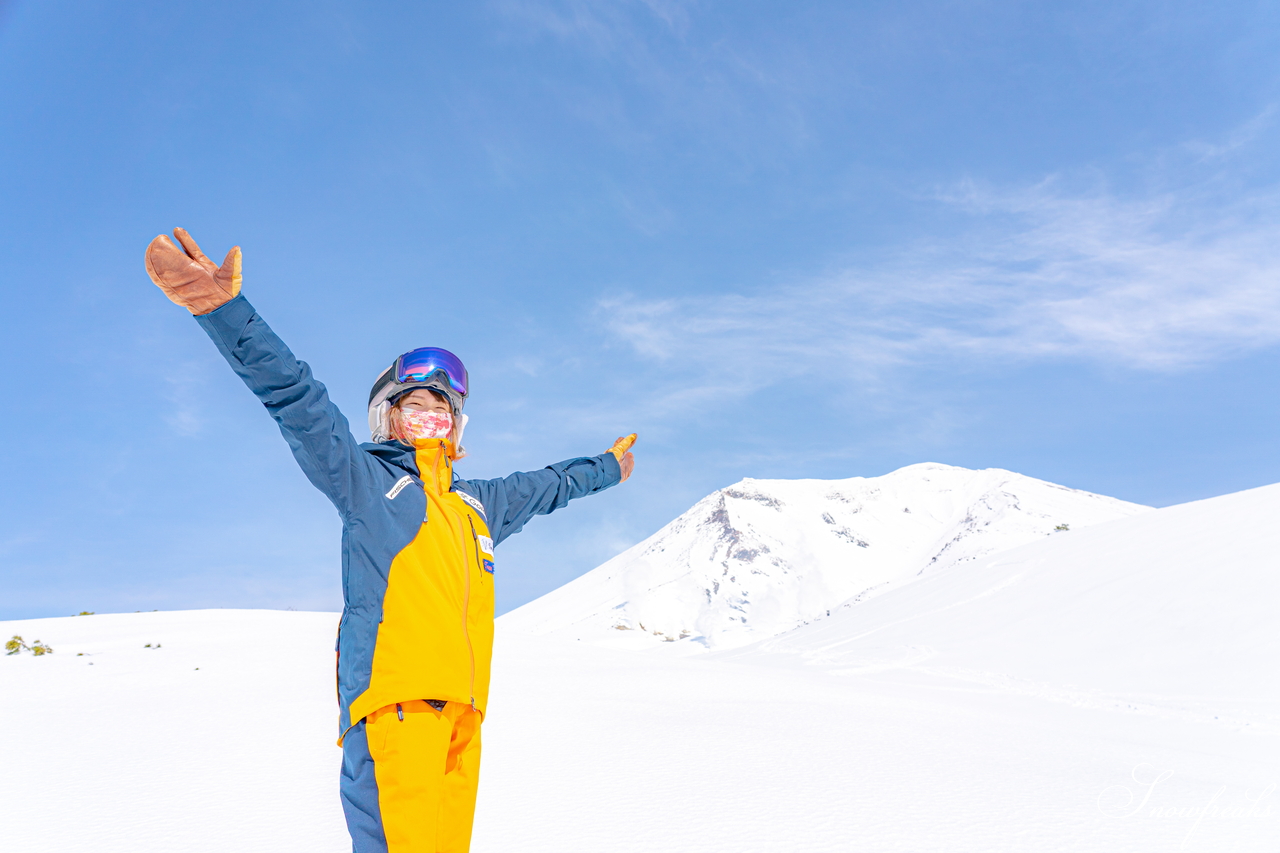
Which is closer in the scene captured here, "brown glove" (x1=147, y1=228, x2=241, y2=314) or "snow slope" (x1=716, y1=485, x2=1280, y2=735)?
"brown glove" (x1=147, y1=228, x2=241, y2=314)

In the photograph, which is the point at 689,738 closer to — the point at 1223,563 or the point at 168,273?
the point at 168,273

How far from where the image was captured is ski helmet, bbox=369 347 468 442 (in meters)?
2.51

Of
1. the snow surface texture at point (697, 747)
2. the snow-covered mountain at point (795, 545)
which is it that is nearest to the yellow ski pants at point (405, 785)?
the snow surface texture at point (697, 747)

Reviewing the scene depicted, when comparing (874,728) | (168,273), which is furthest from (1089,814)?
(168,273)

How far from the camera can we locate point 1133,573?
15.2 metres

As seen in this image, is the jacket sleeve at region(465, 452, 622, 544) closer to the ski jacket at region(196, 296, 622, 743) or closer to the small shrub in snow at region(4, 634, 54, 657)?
the ski jacket at region(196, 296, 622, 743)

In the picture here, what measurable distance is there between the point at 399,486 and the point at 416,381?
0.43 metres

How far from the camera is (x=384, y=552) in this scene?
2.12 metres

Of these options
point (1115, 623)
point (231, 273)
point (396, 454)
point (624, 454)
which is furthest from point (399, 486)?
point (1115, 623)

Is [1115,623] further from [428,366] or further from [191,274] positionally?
[191,274]

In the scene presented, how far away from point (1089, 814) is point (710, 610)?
192 feet

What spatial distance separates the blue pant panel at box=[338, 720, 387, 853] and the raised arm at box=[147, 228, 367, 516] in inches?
25.8

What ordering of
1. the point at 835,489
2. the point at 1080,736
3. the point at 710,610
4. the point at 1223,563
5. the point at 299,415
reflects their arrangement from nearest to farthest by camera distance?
the point at 299,415
the point at 1080,736
the point at 1223,563
the point at 710,610
the point at 835,489

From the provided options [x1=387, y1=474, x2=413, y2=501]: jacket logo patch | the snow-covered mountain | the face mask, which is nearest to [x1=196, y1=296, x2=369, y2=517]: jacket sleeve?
[x1=387, y1=474, x2=413, y2=501]: jacket logo patch
